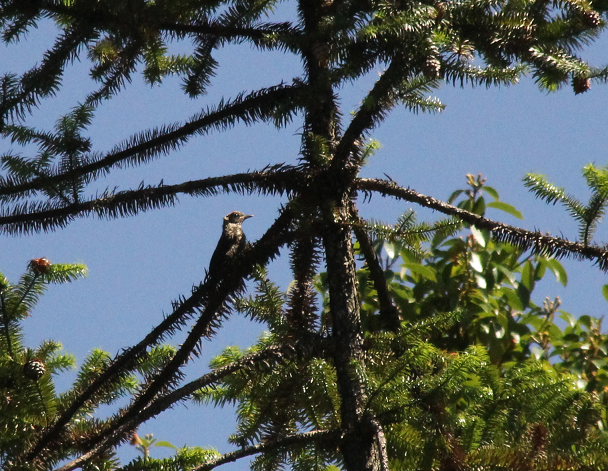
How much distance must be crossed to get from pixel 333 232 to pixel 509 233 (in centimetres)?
60

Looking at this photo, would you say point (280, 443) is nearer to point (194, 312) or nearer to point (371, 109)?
point (194, 312)

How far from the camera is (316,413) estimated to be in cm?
251

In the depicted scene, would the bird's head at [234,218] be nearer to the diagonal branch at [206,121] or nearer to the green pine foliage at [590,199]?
the diagonal branch at [206,121]

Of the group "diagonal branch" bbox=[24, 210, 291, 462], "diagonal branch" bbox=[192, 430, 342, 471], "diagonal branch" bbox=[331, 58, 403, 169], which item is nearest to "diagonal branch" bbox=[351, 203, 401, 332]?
"diagonal branch" bbox=[331, 58, 403, 169]

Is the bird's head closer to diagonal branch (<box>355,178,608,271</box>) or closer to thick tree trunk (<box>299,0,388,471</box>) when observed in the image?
thick tree trunk (<box>299,0,388,471</box>)

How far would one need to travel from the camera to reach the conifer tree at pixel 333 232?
7.07 feet

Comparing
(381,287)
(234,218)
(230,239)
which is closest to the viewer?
(381,287)

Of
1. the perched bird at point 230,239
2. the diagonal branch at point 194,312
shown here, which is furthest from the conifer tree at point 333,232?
the perched bird at point 230,239

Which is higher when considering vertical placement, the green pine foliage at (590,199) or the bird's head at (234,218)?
the bird's head at (234,218)

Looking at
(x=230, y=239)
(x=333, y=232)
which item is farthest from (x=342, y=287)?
(x=230, y=239)

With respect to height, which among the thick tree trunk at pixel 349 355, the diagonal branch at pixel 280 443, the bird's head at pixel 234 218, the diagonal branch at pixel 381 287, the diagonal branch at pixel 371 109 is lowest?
the diagonal branch at pixel 280 443

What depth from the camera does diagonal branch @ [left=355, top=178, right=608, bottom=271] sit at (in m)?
2.15

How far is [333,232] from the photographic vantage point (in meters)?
2.52

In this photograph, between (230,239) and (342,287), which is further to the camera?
(230,239)
